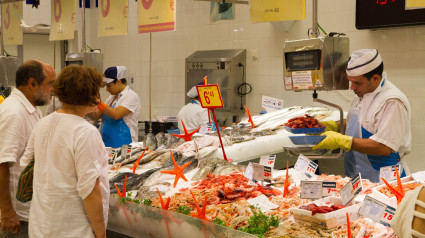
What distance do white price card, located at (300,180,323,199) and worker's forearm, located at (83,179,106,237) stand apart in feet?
3.82

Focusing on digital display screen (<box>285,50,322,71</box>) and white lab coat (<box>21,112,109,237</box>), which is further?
digital display screen (<box>285,50,322,71</box>)

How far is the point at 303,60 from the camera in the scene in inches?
147

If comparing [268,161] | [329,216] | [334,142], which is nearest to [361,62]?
[334,142]

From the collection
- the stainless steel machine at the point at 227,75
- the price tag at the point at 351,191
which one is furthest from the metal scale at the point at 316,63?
the stainless steel machine at the point at 227,75

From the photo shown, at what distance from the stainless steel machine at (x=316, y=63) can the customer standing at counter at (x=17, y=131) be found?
1818mm

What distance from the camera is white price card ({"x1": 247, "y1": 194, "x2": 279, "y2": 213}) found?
298cm

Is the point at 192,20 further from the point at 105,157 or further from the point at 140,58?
the point at 105,157

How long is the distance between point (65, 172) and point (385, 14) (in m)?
4.46

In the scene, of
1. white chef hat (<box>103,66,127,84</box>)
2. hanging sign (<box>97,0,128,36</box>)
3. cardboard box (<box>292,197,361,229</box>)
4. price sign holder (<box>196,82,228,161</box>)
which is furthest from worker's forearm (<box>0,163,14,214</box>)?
white chef hat (<box>103,66,127,84</box>)

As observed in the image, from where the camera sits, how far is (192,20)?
339 inches

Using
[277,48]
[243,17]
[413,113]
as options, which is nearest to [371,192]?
[413,113]

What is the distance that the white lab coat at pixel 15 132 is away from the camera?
3308 mm

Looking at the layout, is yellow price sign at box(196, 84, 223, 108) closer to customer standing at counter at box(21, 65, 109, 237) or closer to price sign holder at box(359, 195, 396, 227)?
customer standing at counter at box(21, 65, 109, 237)

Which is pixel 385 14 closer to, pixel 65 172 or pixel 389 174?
pixel 389 174
